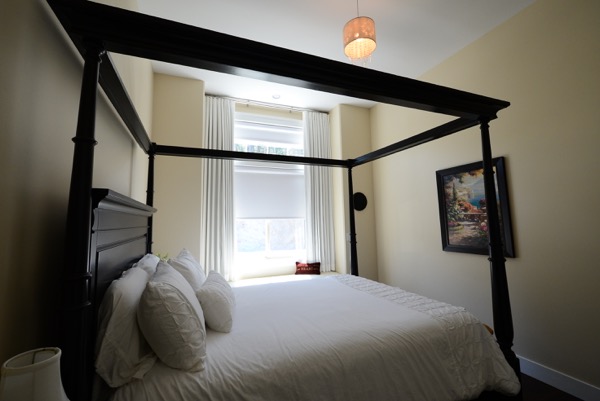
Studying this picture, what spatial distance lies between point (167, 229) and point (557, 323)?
3925 millimetres

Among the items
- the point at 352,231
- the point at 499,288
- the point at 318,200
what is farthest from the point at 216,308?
the point at 318,200

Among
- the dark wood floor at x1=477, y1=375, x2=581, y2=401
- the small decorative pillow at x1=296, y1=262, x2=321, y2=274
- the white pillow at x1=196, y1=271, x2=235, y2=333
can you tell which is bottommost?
the dark wood floor at x1=477, y1=375, x2=581, y2=401

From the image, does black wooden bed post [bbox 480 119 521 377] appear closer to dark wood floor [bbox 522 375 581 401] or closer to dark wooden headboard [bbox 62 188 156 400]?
dark wood floor [bbox 522 375 581 401]

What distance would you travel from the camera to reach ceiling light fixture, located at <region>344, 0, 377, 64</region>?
7.27 feet

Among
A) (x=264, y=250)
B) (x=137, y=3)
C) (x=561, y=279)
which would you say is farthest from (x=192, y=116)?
(x=561, y=279)

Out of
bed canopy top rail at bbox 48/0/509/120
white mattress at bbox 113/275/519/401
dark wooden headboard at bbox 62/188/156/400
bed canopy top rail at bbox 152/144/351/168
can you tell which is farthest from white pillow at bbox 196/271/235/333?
bed canopy top rail at bbox 152/144/351/168

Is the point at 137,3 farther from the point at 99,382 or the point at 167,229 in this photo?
the point at 99,382

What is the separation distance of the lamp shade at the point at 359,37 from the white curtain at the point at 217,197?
218 cm

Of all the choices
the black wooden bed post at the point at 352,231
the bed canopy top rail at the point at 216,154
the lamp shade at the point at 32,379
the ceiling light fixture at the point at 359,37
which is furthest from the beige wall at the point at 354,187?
the lamp shade at the point at 32,379

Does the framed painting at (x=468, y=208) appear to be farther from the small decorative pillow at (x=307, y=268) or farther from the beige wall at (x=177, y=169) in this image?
the beige wall at (x=177, y=169)

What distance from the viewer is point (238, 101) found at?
404 centimetres

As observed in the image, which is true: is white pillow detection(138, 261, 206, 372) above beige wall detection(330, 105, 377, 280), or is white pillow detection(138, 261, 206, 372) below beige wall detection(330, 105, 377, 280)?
below

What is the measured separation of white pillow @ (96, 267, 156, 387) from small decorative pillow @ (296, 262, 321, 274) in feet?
10.1

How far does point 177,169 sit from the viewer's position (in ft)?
11.2
